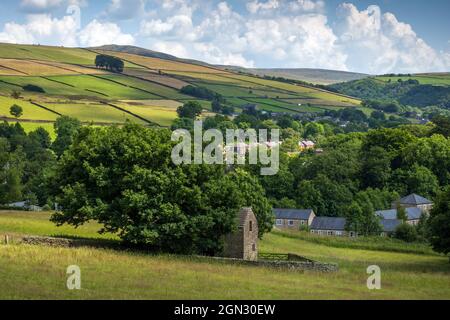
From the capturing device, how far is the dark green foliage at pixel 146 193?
5238 cm

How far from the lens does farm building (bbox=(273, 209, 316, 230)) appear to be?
392ft

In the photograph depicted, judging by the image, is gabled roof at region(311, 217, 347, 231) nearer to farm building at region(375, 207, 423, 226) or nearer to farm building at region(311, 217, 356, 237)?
farm building at region(311, 217, 356, 237)

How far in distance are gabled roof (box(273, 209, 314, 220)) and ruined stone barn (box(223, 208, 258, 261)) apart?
206ft

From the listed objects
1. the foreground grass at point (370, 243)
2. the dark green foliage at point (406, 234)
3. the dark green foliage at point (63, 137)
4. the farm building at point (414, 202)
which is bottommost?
the foreground grass at point (370, 243)

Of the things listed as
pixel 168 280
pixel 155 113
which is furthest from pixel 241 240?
pixel 155 113

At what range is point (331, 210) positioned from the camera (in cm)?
12888

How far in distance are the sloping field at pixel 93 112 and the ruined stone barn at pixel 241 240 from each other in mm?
113677

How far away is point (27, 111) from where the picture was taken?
17325cm

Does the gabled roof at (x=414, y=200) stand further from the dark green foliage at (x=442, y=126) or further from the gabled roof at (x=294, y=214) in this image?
the dark green foliage at (x=442, y=126)

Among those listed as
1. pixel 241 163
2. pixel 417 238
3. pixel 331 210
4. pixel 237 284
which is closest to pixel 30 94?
pixel 241 163

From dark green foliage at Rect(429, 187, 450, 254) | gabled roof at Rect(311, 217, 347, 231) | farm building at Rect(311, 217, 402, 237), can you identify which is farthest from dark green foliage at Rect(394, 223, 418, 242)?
dark green foliage at Rect(429, 187, 450, 254)

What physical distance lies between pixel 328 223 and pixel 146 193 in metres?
68.5

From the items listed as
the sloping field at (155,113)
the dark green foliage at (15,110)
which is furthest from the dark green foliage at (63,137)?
the sloping field at (155,113)
